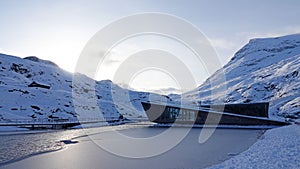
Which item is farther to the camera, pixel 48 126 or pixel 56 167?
pixel 48 126

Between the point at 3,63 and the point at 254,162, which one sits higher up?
the point at 3,63

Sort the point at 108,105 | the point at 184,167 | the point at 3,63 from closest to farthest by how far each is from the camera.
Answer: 1. the point at 184,167
2. the point at 108,105
3. the point at 3,63

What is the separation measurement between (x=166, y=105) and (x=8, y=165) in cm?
6516

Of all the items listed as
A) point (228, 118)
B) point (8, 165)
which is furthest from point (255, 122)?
point (8, 165)

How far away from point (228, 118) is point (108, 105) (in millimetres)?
86589

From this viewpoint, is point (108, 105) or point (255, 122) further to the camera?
point (108, 105)

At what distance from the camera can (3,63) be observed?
160 meters

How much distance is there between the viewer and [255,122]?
7112cm

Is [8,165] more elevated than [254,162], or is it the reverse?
[254,162]

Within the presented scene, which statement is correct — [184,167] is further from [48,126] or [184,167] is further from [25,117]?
[25,117]

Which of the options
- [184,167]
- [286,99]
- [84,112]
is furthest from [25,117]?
[286,99]

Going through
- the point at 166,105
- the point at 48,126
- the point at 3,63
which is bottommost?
the point at 48,126

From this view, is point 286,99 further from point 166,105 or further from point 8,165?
point 8,165

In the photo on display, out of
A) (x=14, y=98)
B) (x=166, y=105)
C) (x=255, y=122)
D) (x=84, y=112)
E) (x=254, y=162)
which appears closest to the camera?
(x=254, y=162)
